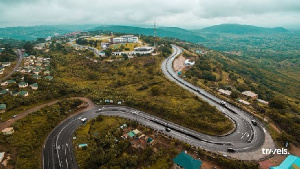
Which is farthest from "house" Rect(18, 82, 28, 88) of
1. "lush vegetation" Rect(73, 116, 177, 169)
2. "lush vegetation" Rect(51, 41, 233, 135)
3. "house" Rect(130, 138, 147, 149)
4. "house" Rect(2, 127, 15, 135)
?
"house" Rect(130, 138, 147, 149)

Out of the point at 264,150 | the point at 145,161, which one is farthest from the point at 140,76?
the point at 264,150

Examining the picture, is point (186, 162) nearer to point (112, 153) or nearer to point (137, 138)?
point (137, 138)

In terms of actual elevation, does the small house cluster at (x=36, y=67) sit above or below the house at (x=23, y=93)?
above

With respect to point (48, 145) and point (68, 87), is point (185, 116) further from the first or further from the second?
point (68, 87)

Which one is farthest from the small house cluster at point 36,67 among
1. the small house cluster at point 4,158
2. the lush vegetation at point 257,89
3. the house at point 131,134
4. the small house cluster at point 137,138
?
the lush vegetation at point 257,89

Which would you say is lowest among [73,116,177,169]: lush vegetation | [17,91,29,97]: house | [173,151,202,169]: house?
[73,116,177,169]: lush vegetation

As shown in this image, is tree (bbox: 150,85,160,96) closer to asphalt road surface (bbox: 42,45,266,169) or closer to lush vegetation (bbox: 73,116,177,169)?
asphalt road surface (bbox: 42,45,266,169)

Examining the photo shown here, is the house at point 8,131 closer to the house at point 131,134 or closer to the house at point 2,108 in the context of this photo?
the house at point 2,108
